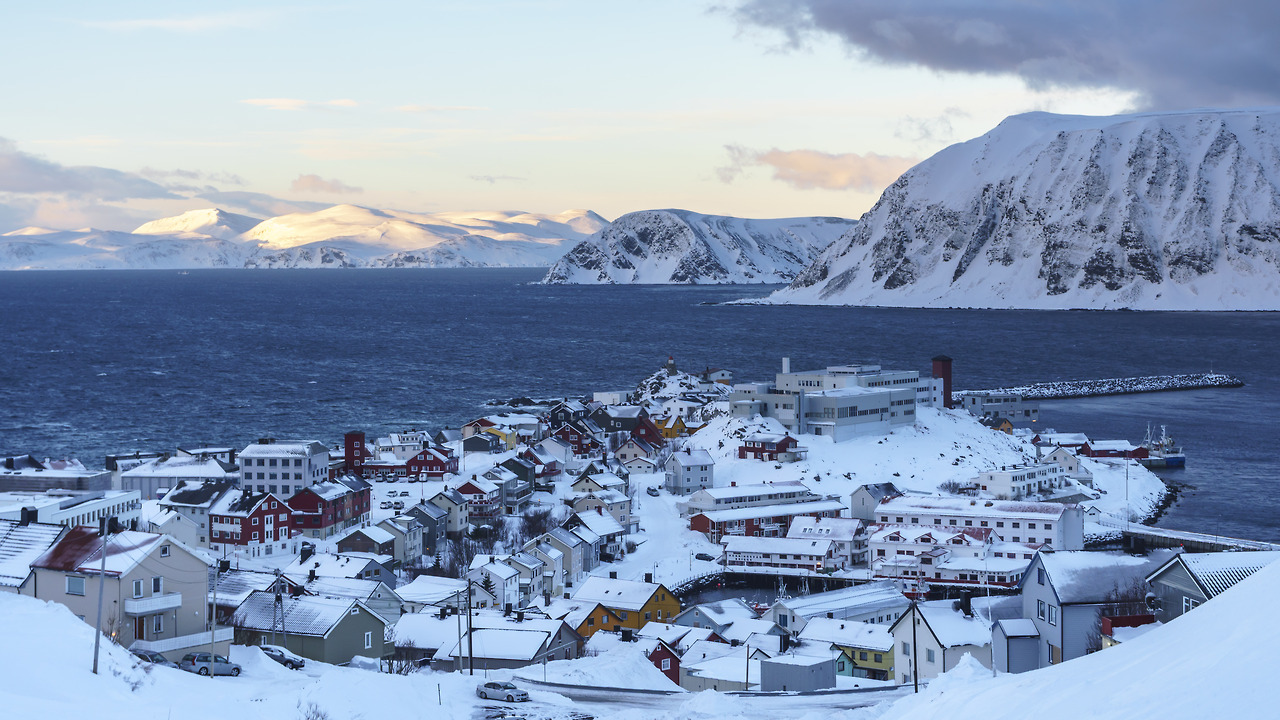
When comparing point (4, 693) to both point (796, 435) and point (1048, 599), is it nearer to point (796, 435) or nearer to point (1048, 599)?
point (1048, 599)

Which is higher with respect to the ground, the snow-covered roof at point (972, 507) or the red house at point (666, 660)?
the snow-covered roof at point (972, 507)

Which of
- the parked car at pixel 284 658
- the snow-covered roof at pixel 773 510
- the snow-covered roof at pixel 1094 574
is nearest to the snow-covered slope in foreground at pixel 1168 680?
the snow-covered roof at pixel 1094 574

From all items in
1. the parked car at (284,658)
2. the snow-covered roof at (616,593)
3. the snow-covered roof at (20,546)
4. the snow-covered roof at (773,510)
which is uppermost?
the snow-covered roof at (20,546)

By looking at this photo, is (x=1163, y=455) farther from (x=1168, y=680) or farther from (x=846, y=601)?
(x=1168, y=680)

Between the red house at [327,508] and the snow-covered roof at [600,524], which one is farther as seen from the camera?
the snow-covered roof at [600,524]

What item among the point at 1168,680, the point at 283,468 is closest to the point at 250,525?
the point at 283,468

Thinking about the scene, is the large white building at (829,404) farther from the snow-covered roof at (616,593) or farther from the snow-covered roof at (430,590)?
the snow-covered roof at (430,590)

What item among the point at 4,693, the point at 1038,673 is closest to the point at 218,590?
the point at 4,693
